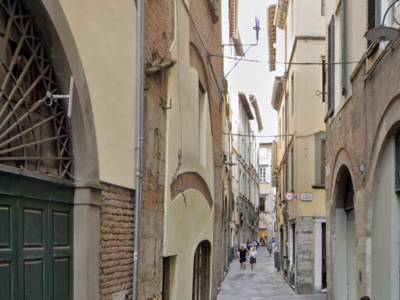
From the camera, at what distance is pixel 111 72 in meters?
7.16

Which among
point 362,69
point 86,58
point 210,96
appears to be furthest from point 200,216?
point 86,58

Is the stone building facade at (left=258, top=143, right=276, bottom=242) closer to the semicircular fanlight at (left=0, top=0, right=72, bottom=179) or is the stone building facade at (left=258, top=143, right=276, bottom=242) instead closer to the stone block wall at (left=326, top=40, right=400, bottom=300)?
the stone block wall at (left=326, top=40, right=400, bottom=300)

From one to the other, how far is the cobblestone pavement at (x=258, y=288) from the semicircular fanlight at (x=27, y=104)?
50.3 feet

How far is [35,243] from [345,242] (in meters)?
10.4

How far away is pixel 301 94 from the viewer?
22.3 meters

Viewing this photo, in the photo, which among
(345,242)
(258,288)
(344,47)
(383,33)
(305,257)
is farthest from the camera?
(258,288)

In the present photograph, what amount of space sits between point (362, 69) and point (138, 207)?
5.51m

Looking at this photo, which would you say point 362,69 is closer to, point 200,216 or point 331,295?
point 200,216

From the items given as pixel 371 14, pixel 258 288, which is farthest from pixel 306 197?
pixel 371 14

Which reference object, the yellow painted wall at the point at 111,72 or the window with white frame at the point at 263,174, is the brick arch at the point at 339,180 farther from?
the window with white frame at the point at 263,174

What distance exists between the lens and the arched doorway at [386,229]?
30.6 ft

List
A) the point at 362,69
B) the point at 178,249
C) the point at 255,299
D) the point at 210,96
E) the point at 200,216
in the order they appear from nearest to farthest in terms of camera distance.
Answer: the point at 178,249, the point at 362,69, the point at 200,216, the point at 210,96, the point at 255,299

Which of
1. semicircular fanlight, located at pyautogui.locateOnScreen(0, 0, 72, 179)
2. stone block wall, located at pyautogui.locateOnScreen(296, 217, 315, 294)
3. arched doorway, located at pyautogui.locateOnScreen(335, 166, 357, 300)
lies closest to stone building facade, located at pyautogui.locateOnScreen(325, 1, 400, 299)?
arched doorway, located at pyautogui.locateOnScreen(335, 166, 357, 300)

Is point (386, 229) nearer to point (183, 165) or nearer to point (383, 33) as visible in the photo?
point (383, 33)
